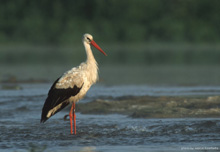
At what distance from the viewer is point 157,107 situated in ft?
40.0

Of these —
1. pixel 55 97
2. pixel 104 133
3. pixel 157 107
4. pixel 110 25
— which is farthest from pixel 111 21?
pixel 104 133

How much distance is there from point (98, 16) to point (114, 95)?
43745 millimetres

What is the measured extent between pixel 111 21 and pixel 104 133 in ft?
158

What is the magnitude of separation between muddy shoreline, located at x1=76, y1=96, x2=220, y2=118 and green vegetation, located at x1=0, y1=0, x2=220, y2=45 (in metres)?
40.8

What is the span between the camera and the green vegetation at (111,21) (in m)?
54.5

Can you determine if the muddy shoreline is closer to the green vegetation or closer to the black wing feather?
the black wing feather

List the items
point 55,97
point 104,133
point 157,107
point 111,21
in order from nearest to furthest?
point 104,133 → point 55,97 → point 157,107 → point 111,21

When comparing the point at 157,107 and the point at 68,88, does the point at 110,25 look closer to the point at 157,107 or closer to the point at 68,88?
the point at 157,107

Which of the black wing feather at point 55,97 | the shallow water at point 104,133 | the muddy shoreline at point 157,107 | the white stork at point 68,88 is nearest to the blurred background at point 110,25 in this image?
the muddy shoreline at point 157,107

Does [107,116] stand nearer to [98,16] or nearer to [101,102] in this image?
[101,102]

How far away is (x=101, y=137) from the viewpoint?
932cm

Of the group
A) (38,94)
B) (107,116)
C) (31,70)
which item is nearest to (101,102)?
(107,116)

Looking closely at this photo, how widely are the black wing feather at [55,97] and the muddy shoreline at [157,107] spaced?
1633 mm

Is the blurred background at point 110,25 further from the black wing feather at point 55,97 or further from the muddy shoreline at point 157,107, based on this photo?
the black wing feather at point 55,97
